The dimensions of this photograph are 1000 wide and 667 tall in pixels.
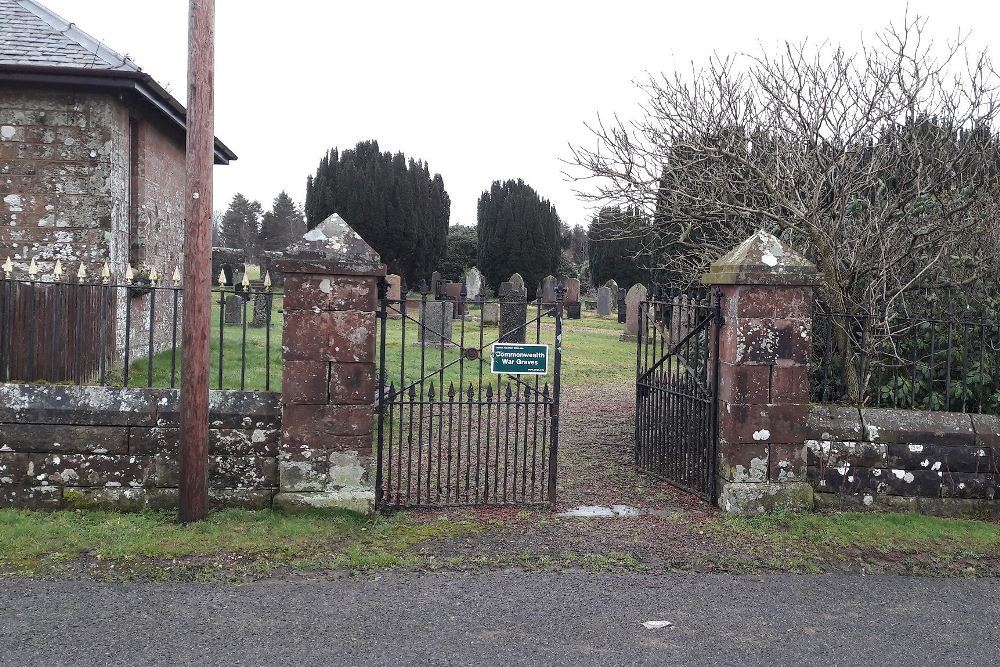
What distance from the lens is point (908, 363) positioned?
23.4 ft

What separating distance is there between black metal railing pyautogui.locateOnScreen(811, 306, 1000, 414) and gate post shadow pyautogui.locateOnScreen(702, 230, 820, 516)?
17.7 inches

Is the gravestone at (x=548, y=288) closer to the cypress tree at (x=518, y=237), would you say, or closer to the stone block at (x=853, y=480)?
the cypress tree at (x=518, y=237)

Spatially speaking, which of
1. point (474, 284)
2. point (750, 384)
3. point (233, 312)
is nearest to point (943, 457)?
point (750, 384)

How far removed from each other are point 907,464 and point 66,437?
634cm

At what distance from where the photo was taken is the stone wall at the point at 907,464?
6.38 m

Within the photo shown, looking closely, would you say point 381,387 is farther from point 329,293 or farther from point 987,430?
point 987,430

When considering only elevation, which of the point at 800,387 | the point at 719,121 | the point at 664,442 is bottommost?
the point at 664,442

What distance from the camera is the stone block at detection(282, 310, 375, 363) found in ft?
19.3

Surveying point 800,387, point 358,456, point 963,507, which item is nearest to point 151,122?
point 358,456

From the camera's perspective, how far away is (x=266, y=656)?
3.92m

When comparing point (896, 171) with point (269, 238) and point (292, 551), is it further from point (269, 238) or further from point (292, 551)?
point (269, 238)

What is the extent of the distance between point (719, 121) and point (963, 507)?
4468 millimetres

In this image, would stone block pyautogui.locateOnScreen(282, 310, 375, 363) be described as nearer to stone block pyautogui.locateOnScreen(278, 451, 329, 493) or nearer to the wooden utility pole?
the wooden utility pole

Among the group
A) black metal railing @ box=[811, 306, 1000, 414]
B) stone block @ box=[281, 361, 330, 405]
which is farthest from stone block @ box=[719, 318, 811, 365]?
stone block @ box=[281, 361, 330, 405]
